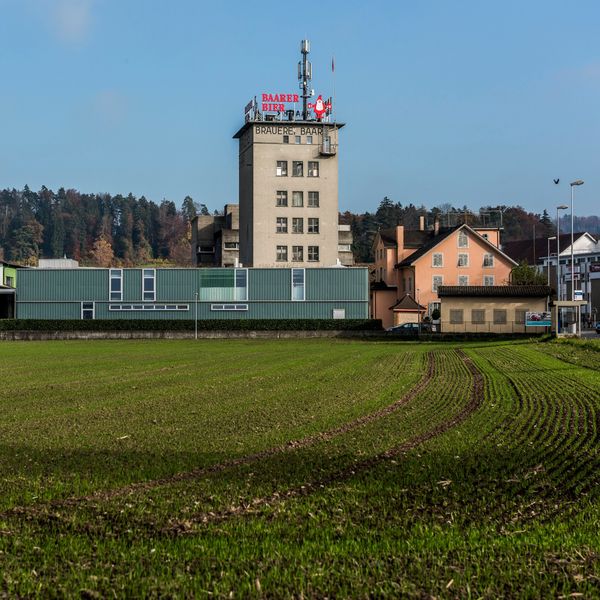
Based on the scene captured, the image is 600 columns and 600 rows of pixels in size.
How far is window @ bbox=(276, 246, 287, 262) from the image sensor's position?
10450 cm

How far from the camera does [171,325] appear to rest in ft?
273

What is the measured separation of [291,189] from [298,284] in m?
20.6

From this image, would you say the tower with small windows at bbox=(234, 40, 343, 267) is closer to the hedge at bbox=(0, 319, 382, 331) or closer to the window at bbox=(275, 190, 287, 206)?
the window at bbox=(275, 190, 287, 206)

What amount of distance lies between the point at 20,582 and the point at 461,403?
16057 mm

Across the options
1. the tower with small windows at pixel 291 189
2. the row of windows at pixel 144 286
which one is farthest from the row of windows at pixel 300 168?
the row of windows at pixel 144 286

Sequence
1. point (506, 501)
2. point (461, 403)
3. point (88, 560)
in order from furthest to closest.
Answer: point (461, 403), point (506, 501), point (88, 560)

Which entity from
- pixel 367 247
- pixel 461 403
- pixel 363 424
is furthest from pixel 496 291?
pixel 367 247

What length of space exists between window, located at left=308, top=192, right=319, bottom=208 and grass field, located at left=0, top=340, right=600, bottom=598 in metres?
82.1

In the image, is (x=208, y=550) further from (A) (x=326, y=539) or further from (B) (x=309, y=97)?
(B) (x=309, y=97)

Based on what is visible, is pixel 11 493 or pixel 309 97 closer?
pixel 11 493

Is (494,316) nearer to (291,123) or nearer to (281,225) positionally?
(281,225)

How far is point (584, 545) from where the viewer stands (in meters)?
8.77

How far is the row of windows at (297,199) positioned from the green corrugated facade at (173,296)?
1881 centimetres

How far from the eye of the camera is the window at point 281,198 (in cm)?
10475
